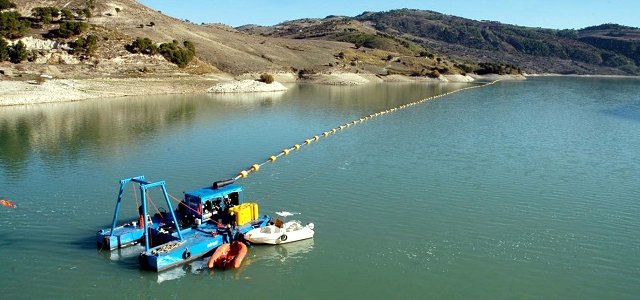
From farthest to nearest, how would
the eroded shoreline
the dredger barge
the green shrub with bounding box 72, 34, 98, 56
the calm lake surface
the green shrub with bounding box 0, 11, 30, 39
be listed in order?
the green shrub with bounding box 72, 34, 98, 56 < the green shrub with bounding box 0, 11, 30, 39 < the eroded shoreline < the dredger barge < the calm lake surface

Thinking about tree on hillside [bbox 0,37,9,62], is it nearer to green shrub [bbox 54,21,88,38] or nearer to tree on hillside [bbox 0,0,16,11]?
green shrub [bbox 54,21,88,38]

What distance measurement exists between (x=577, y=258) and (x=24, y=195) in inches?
1104

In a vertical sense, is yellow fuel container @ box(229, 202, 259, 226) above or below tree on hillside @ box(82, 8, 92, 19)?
below

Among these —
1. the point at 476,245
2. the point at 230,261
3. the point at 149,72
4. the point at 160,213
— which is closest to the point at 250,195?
the point at 160,213

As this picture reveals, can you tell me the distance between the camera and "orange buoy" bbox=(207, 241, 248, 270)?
21359 millimetres

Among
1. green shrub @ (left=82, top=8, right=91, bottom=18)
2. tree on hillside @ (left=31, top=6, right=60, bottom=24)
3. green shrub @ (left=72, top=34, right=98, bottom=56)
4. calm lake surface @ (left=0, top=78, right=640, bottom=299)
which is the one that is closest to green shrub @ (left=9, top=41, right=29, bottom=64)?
Result: green shrub @ (left=72, top=34, right=98, bottom=56)

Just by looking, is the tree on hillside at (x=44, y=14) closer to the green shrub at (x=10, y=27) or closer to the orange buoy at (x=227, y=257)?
the green shrub at (x=10, y=27)

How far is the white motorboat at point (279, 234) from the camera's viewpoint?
23.5 m

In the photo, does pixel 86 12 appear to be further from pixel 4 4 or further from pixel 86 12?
pixel 4 4

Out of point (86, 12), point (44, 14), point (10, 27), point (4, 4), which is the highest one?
point (4, 4)

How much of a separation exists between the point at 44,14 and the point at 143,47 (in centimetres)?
2064


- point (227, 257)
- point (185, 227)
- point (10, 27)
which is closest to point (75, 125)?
point (185, 227)

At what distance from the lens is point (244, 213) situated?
24562 mm

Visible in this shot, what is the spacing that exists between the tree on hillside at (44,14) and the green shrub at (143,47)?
53.8 feet
